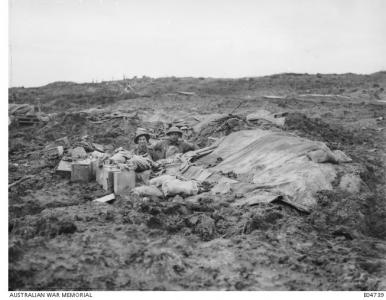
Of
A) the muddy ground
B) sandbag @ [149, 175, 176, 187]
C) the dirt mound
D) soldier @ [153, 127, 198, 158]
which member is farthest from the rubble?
the dirt mound

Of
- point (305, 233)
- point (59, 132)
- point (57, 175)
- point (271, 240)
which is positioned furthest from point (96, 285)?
point (59, 132)

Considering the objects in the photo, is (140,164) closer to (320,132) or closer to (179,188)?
(179,188)

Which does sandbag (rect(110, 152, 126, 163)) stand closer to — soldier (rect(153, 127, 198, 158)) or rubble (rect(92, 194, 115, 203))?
soldier (rect(153, 127, 198, 158))

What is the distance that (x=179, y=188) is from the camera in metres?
6.64

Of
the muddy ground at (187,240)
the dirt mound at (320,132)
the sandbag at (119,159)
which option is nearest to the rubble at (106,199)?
the muddy ground at (187,240)

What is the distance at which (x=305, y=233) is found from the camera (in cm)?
524

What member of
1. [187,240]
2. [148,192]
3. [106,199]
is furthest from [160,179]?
[187,240]

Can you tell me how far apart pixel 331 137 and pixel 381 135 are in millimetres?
2713

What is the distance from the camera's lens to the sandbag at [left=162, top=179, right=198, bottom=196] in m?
6.62

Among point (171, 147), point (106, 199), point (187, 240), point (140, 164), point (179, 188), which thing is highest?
point (171, 147)

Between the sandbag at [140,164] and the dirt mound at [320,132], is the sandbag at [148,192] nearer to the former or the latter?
the sandbag at [140,164]

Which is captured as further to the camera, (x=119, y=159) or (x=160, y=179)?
(x=119, y=159)

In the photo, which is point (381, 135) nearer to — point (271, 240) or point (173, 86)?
point (271, 240)

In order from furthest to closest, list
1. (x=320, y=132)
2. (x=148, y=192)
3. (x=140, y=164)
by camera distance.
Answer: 1. (x=320, y=132)
2. (x=140, y=164)
3. (x=148, y=192)
